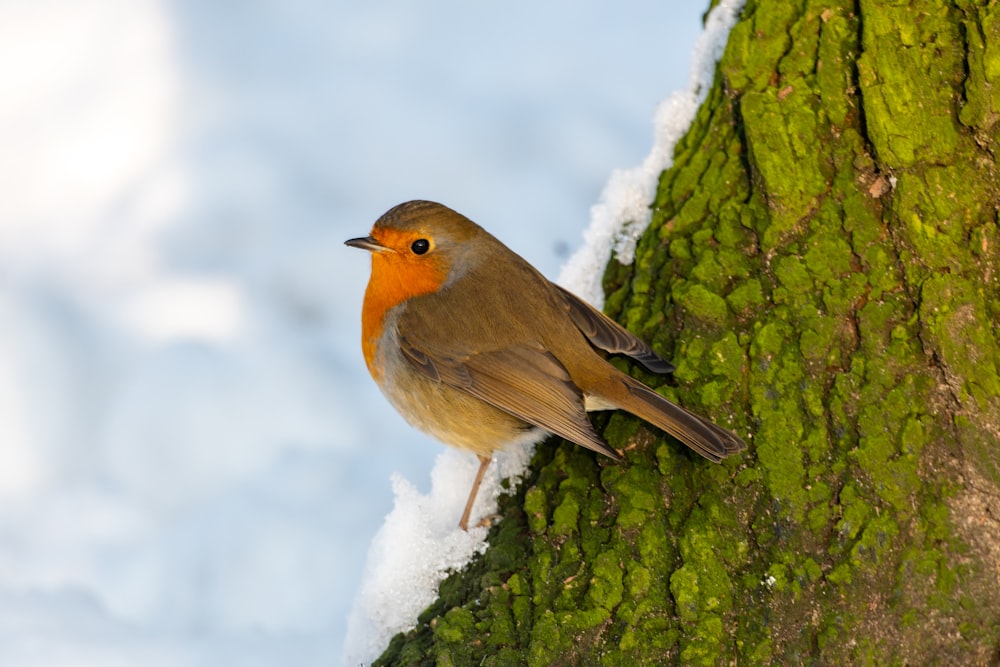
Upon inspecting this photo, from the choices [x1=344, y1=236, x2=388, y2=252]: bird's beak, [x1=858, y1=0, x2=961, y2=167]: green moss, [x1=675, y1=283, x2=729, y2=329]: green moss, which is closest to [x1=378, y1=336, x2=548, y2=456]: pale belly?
[x1=344, y1=236, x2=388, y2=252]: bird's beak

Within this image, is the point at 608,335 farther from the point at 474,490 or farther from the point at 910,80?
the point at 910,80

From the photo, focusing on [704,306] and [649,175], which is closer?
[704,306]

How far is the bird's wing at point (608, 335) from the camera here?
8.98ft

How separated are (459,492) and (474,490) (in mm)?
217

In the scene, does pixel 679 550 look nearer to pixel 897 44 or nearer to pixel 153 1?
pixel 897 44

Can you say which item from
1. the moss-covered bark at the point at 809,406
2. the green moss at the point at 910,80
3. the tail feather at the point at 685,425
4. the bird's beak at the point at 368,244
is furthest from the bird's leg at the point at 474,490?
the green moss at the point at 910,80

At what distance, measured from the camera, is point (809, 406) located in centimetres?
244

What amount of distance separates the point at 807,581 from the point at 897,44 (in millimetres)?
1439

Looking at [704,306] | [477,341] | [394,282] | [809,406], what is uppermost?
[394,282]

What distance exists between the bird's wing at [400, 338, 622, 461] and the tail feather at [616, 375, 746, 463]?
0.16 metres

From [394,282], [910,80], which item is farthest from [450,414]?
[910,80]

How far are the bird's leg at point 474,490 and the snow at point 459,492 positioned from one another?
3 cm

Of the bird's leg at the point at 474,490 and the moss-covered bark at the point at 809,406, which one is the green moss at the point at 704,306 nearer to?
the moss-covered bark at the point at 809,406

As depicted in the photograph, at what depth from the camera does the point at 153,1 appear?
518cm
